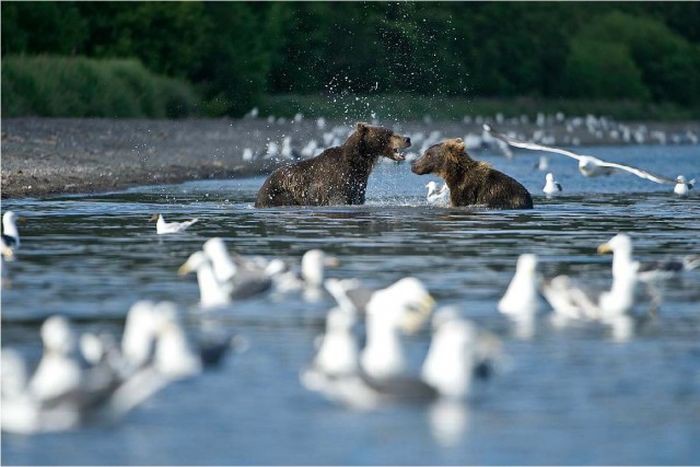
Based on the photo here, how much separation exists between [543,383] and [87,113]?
1232 inches

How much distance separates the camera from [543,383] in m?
8.37

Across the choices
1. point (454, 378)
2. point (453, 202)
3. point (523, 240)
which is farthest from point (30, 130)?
point (454, 378)

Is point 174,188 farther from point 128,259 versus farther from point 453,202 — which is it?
point 128,259

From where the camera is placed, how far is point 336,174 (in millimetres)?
18891

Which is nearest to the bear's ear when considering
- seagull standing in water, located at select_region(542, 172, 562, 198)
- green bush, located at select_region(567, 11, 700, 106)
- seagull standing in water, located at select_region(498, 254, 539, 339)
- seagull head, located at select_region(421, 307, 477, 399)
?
seagull standing in water, located at select_region(542, 172, 562, 198)

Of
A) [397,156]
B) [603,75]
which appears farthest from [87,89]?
[603,75]

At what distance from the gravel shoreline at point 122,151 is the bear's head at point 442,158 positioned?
188 inches

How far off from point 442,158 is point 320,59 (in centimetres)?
2784

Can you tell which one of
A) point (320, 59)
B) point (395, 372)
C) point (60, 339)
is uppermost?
point (320, 59)

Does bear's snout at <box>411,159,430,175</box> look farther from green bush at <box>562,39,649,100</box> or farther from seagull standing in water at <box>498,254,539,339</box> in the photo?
green bush at <box>562,39,649,100</box>

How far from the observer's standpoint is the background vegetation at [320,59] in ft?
137

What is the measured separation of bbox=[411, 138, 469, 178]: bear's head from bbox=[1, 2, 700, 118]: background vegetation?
17.2 m

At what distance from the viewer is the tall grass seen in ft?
119

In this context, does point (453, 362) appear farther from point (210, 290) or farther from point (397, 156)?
point (397, 156)
